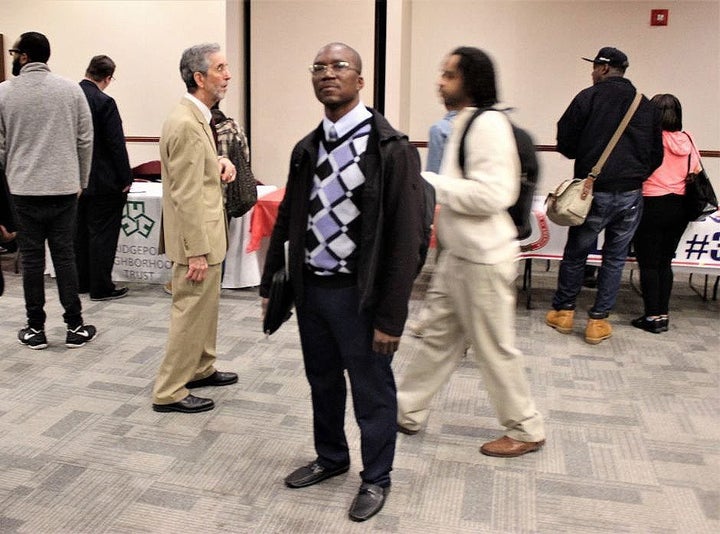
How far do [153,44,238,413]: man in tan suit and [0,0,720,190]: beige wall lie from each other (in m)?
2.99

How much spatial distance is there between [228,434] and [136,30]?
4.76 meters

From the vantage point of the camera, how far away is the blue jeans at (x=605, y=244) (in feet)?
12.0

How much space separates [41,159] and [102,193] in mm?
999

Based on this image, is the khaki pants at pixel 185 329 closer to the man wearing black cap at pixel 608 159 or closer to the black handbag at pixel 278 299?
the black handbag at pixel 278 299

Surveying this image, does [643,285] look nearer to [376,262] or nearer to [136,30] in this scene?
[376,262]

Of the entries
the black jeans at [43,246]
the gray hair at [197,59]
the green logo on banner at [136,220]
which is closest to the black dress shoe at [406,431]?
the gray hair at [197,59]

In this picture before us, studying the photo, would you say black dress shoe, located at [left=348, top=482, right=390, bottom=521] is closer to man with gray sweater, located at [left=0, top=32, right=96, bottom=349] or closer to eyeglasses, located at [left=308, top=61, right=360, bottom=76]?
eyeglasses, located at [left=308, top=61, right=360, bottom=76]

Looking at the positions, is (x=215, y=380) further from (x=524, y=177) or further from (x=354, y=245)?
(x=524, y=177)

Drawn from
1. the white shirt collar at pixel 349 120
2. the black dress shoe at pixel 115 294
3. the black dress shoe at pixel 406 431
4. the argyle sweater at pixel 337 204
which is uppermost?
the white shirt collar at pixel 349 120

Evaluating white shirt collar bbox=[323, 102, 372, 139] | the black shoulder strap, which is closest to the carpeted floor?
the black shoulder strap

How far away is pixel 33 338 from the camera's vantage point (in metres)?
3.53

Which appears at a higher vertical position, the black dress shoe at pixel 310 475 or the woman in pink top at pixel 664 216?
the woman in pink top at pixel 664 216

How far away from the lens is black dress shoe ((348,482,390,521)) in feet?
6.91

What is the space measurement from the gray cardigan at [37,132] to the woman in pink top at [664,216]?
2921mm
